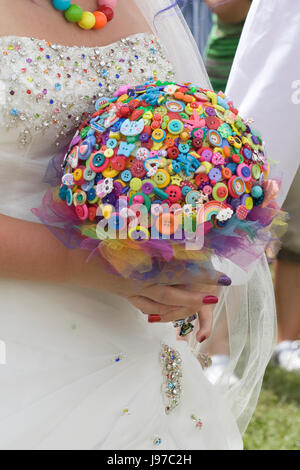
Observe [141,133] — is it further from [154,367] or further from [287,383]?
[287,383]

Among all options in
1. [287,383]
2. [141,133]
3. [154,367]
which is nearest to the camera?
[141,133]

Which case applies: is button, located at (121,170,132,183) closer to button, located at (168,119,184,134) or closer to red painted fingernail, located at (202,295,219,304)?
button, located at (168,119,184,134)

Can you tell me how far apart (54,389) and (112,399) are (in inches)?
5.5

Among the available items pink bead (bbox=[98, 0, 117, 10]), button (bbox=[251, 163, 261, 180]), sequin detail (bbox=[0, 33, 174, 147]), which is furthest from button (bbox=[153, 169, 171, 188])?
pink bead (bbox=[98, 0, 117, 10])

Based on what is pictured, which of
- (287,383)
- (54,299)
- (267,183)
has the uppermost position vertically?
(267,183)

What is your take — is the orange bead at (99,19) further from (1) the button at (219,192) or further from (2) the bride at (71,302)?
(1) the button at (219,192)

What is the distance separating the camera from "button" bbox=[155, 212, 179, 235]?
1261mm

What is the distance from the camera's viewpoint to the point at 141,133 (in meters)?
1.33

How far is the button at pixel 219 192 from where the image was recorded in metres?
1.31

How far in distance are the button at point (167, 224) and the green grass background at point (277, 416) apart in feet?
6.57

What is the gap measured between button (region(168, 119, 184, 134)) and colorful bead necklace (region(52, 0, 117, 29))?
41 centimetres

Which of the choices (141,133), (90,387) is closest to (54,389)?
(90,387)

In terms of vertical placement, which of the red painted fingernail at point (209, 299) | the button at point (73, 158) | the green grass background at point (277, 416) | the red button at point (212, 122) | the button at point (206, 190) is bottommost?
the green grass background at point (277, 416)

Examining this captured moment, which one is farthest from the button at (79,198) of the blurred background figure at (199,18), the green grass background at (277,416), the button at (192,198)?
the green grass background at (277,416)
